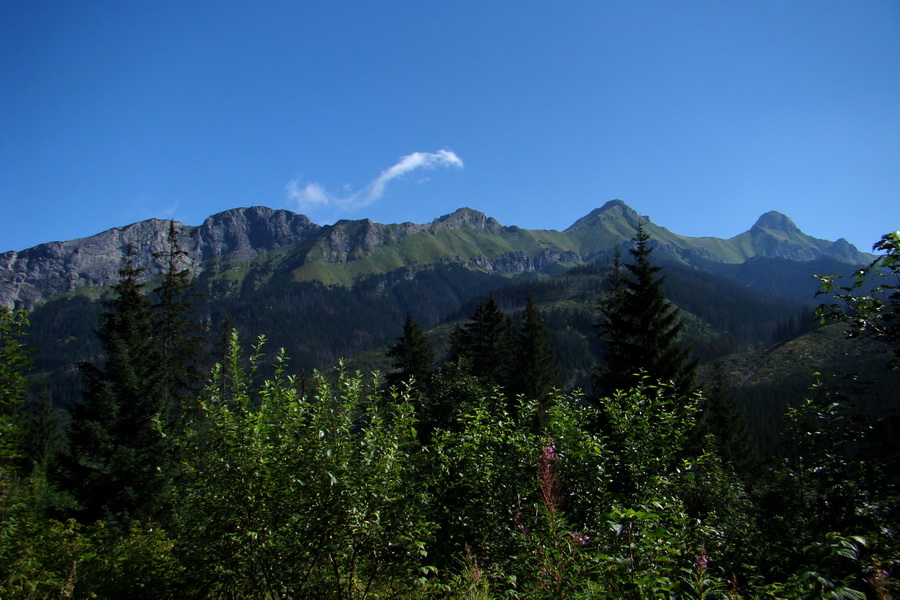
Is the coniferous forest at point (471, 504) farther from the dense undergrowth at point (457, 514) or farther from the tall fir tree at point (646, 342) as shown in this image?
the tall fir tree at point (646, 342)

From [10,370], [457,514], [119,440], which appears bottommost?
[119,440]

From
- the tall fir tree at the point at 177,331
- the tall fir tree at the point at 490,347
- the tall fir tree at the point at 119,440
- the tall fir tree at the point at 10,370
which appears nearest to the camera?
the tall fir tree at the point at 10,370

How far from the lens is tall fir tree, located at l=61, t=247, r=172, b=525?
61.6ft

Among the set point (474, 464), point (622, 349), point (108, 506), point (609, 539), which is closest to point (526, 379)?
point (622, 349)

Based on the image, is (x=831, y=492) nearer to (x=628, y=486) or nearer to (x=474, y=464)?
(x=628, y=486)

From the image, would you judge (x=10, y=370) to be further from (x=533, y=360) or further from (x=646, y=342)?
(x=533, y=360)

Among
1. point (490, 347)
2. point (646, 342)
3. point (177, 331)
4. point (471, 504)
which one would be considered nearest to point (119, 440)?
point (177, 331)

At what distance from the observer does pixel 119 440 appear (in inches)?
760

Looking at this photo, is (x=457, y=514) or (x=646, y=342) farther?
(x=646, y=342)

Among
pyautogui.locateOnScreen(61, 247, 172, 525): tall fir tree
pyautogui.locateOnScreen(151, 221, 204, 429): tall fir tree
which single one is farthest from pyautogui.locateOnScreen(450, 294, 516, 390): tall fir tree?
pyautogui.locateOnScreen(61, 247, 172, 525): tall fir tree

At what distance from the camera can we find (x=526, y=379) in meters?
35.1

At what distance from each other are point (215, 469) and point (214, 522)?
25.6 inches

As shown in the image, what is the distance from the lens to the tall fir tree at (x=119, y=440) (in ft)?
61.6

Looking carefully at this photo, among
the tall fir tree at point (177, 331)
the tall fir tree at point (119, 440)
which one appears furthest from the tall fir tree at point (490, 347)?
the tall fir tree at point (119, 440)
